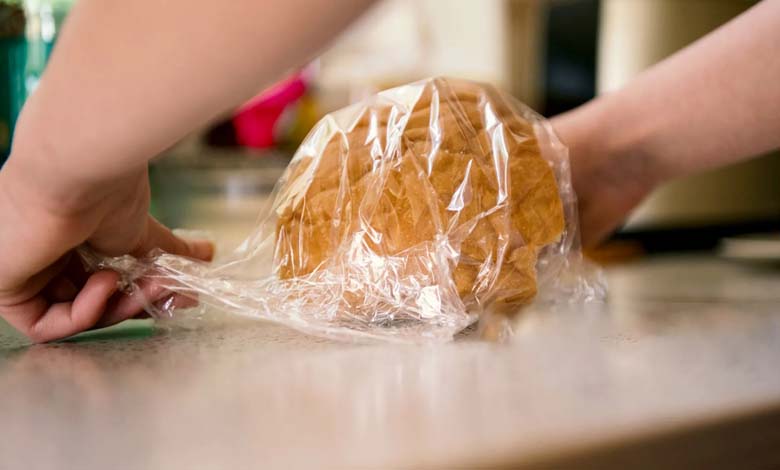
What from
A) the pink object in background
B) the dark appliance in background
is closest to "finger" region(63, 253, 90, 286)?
the dark appliance in background

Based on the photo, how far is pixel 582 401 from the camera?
0.99ft

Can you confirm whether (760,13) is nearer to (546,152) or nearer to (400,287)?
(546,152)

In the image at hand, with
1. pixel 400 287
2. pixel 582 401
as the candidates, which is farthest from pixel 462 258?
pixel 582 401

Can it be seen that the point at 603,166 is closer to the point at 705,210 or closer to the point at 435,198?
the point at 435,198

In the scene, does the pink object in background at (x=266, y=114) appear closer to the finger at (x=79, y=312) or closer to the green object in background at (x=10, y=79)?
the green object in background at (x=10, y=79)

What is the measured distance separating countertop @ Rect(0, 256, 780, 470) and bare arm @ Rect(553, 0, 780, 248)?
186 millimetres

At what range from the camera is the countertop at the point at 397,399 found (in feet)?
0.83

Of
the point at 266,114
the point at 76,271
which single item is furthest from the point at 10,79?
the point at 266,114

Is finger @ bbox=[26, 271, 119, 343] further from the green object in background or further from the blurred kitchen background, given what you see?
the green object in background

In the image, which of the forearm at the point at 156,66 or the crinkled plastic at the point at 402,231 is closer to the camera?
the forearm at the point at 156,66

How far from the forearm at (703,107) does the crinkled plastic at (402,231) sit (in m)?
0.17

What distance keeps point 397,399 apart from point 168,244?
0.94 feet

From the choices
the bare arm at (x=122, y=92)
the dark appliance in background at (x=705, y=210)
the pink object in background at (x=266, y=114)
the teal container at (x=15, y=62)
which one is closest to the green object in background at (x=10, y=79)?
the teal container at (x=15, y=62)

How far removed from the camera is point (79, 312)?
485 mm
